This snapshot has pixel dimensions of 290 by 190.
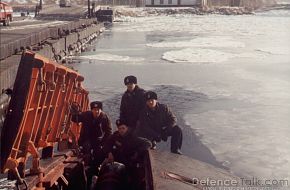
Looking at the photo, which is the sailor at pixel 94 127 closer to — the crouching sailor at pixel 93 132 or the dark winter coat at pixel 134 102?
the crouching sailor at pixel 93 132

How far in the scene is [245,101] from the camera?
15.7 m

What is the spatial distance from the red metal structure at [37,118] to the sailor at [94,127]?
0.24 m

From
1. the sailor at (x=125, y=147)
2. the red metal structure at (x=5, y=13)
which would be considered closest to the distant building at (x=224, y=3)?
the red metal structure at (x=5, y=13)

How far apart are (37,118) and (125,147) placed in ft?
4.71

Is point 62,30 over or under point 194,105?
over

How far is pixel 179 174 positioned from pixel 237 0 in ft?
398

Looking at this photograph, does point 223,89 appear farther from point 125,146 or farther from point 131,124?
point 125,146

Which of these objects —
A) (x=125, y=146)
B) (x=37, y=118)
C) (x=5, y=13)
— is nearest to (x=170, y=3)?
(x=5, y=13)

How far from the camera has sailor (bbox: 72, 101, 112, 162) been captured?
7.28m

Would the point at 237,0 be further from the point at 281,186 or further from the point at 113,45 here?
the point at 281,186

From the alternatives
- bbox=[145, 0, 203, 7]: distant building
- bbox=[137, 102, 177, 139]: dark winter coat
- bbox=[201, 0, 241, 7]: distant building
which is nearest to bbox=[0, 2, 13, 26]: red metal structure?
bbox=[137, 102, 177, 139]: dark winter coat

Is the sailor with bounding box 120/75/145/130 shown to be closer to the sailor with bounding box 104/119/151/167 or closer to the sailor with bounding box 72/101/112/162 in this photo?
the sailor with bounding box 72/101/112/162

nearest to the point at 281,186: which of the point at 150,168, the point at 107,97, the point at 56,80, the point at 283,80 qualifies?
the point at 150,168

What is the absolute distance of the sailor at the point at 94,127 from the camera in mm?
7277
